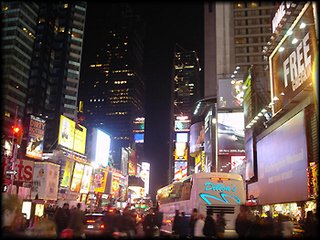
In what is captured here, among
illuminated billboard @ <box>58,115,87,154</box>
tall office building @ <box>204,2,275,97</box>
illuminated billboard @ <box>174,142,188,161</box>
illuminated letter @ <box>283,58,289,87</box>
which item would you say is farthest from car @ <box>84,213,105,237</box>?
illuminated billboard @ <box>174,142,188,161</box>

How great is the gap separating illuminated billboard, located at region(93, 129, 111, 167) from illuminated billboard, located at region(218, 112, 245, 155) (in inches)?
751

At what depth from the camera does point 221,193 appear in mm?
20359

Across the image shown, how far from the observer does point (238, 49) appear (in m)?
87.8

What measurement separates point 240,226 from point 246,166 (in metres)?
29.3

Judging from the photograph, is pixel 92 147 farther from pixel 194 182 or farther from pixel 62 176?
pixel 194 182

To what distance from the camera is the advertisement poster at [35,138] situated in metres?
43.5

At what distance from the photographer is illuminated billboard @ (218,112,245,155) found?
194ft

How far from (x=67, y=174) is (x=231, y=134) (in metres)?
25.9

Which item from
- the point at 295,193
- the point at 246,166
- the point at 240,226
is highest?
the point at 246,166

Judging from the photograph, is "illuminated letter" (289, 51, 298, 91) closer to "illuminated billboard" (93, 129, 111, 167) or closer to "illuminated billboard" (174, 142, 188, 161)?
"illuminated billboard" (93, 129, 111, 167)

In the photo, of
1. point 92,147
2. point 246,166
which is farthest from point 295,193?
point 92,147

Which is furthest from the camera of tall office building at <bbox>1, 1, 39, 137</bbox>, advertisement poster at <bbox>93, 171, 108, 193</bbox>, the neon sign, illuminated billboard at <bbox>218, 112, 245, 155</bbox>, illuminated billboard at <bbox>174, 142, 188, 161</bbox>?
illuminated billboard at <bbox>174, 142, 188, 161</bbox>

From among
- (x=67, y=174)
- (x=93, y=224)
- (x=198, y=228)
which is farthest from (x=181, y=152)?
(x=198, y=228)

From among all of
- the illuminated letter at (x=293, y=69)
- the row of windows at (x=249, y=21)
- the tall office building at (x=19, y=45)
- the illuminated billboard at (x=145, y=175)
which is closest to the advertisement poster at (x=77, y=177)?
the illuminated letter at (x=293, y=69)
